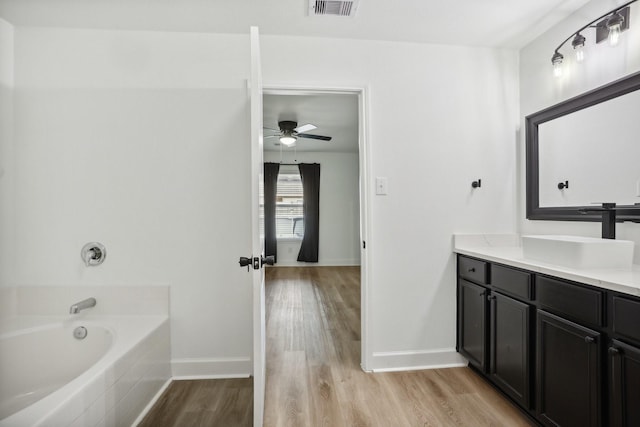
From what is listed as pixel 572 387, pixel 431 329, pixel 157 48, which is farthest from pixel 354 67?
pixel 572 387

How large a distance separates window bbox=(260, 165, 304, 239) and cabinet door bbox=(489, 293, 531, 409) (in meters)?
4.70

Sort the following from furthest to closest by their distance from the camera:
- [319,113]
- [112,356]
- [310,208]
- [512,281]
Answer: [310,208] → [319,113] → [512,281] → [112,356]

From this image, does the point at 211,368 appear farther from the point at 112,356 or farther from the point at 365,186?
the point at 365,186

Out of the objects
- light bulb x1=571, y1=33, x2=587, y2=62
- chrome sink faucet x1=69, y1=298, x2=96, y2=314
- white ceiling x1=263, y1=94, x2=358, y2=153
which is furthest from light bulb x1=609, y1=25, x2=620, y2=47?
chrome sink faucet x1=69, y1=298, x2=96, y2=314

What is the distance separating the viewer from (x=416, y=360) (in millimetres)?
2145

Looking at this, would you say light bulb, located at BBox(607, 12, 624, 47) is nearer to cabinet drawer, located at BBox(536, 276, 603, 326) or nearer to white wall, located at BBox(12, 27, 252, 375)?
cabinet drawer, located at BBox(536, 276, 603, 326)

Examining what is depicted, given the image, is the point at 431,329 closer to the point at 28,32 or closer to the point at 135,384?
the point at 135,384

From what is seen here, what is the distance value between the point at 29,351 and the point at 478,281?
2.74m

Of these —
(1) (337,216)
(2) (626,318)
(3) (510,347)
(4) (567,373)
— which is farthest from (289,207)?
(2) (626,318)

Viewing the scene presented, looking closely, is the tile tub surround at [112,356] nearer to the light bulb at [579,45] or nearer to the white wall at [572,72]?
the white wall at [572,72]

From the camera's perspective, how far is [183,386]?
76.3 inches

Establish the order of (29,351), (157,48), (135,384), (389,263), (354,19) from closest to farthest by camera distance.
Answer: (135,384) < (29,351) < (354,19) < (157,48) < (389,263)

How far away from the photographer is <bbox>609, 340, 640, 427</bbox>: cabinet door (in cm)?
108

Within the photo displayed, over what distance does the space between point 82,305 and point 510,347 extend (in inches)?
101
